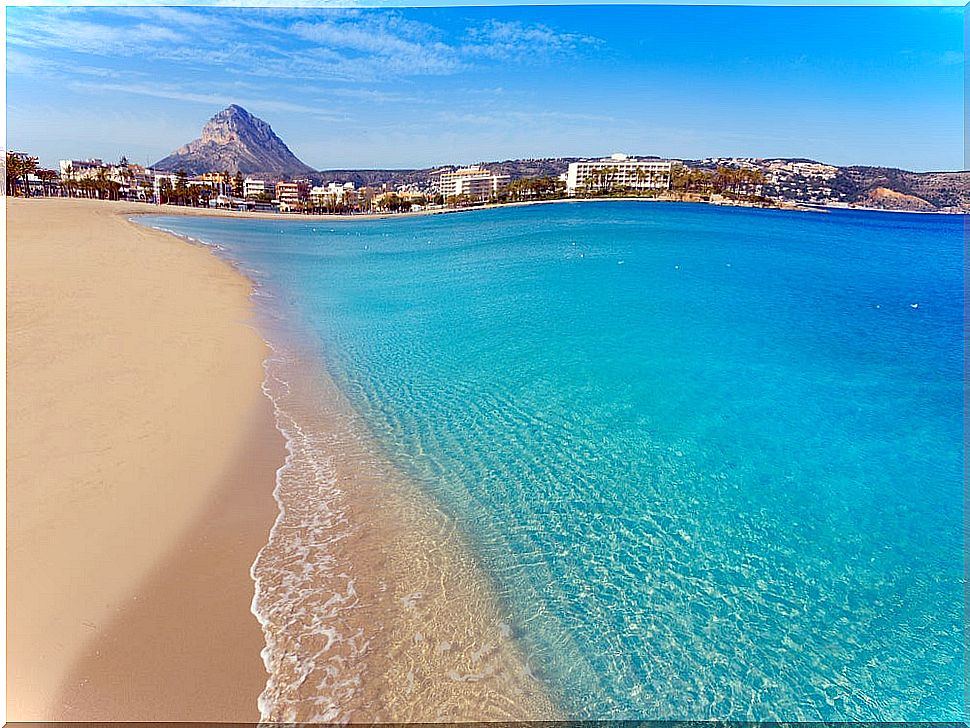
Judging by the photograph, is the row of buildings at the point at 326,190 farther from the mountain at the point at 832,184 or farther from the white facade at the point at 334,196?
the mountain at the point at 832,184

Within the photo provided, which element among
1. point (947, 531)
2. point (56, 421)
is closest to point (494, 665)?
point (947, 531)

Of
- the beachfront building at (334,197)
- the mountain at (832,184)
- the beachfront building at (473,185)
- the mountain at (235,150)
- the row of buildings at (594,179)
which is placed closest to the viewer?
the mountain at (832,184)

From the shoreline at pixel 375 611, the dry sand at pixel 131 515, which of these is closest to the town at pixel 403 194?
the dry sand at pixel 131 515

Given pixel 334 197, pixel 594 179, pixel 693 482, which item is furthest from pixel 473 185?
pixel 693 482

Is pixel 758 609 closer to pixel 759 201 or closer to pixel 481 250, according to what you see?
pixel 481 250

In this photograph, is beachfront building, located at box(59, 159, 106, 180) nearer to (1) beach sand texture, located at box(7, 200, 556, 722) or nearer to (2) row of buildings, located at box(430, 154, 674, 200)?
(2) row of buildings, located at box(430, 154, 674, 200)

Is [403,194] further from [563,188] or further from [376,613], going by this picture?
[376,613]

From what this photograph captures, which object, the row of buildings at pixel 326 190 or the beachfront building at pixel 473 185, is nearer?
the row of buildings at pixel 326 190

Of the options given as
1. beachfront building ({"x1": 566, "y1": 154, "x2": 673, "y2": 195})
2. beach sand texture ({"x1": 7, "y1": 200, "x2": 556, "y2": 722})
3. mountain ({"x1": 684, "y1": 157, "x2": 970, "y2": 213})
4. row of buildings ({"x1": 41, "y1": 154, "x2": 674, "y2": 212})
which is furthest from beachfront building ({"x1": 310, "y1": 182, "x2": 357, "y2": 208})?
beach sand texture ({"x1": 7, "y1": 200, "x2": 556, "y2": 722})
